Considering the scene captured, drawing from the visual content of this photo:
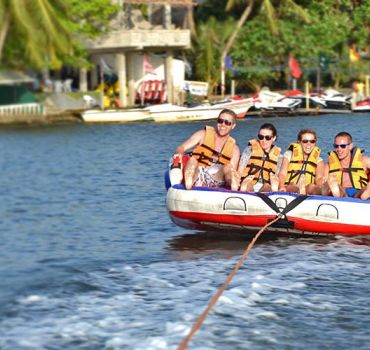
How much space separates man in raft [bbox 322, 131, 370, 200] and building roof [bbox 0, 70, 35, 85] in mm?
36831

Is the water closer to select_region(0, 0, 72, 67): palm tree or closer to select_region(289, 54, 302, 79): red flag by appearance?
select_region(0, 0, 72, 67): palm tree

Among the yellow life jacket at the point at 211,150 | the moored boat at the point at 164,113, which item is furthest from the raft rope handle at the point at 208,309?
the moored boat at the point at 164,113

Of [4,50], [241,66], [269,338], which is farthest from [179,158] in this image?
[241,66]

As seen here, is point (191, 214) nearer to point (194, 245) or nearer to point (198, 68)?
point (194, 245)

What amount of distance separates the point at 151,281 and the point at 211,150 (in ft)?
11.5

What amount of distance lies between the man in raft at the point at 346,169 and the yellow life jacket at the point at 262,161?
2.48ft

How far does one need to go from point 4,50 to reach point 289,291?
A: 40231 mm

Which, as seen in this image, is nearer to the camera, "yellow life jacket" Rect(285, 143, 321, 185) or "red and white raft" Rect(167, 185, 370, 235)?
"red and white raft" Rect(167, 185, 370, 235)

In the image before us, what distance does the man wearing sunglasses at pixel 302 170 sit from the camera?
575 inches

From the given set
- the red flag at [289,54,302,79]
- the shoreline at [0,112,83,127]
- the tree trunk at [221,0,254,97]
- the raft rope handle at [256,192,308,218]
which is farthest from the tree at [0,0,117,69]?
the raft rope handle at [256,192,308,218]

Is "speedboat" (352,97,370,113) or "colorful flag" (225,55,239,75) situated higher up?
"colorful flag" (225,55,239,75)

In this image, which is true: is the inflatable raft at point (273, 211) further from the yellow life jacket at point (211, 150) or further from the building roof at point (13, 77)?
the building roof at point (13, 77)

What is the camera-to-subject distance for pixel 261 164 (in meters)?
14.8

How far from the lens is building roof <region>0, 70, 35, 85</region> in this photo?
164 ft
